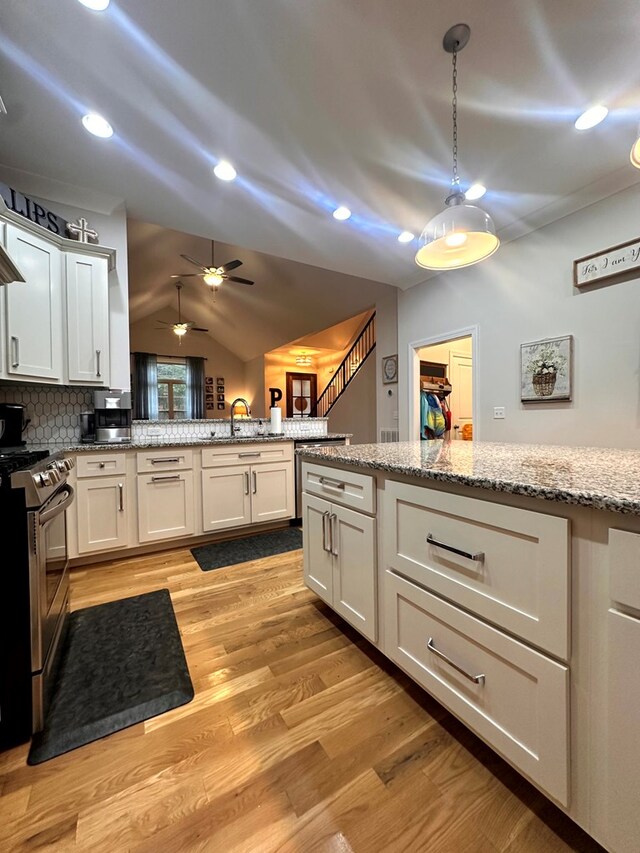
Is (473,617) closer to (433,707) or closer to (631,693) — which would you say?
(631,693)

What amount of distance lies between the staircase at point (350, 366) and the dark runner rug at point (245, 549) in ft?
13.0

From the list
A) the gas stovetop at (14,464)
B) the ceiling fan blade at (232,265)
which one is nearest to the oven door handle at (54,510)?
the gas stovetop at (14,464)

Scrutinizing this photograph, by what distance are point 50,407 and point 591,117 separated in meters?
4.24

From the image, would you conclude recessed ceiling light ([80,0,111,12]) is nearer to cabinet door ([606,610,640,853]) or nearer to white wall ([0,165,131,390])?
white wall ([0,165,131,390])

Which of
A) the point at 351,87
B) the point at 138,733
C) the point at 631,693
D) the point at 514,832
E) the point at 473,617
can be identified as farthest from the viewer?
the point at 351,87

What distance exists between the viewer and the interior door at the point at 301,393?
372 inches

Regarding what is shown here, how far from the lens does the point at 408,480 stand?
3.98 ft

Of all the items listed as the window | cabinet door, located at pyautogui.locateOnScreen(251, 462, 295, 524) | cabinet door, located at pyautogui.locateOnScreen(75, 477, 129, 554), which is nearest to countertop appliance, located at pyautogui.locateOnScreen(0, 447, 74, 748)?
cabinet door, located at pyautogui.locateOnScreen(75, 477, 129, 554)

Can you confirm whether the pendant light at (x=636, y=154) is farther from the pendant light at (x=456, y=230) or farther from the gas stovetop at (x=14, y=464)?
the gas stovetop at (x=14, y=464)

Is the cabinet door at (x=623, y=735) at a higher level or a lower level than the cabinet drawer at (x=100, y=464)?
lower

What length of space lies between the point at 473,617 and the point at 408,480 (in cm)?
44

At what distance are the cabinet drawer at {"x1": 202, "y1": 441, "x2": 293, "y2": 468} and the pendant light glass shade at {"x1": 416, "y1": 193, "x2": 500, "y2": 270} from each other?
1.99 metres

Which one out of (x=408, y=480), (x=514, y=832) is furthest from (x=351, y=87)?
(x=514, y=832)

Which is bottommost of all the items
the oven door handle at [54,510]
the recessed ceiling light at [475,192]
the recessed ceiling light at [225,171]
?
the oven door handle at [54,510]
